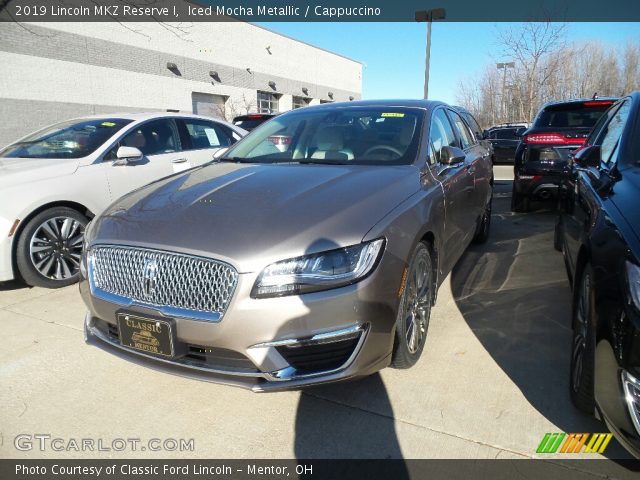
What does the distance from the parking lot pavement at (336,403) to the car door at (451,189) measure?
0.62 meters

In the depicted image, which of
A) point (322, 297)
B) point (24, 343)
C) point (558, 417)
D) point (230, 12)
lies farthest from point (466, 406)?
point (230, 12)

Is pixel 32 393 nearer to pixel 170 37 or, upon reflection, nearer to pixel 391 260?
pixel 391 260

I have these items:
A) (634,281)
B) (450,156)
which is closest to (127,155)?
(450,156)

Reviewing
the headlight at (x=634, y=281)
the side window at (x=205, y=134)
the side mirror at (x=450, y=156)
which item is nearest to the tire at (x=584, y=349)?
the headlight at (x=634, y=281)

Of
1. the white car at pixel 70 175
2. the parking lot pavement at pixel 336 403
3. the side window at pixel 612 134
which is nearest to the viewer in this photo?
the parking lot pavement at pixel 336 403

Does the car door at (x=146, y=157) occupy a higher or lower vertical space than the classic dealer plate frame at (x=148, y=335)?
higher

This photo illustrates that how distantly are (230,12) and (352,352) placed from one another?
24.6m

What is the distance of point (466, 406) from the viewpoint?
245 cm

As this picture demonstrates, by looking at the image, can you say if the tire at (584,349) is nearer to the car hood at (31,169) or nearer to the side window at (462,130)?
the side window at (462,130)

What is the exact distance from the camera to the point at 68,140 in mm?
5016

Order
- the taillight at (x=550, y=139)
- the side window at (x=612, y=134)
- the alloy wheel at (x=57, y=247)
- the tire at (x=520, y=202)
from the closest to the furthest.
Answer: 1. the side window at (x=612, y=134)
2. the alloy wheel at (x=57, y=247)
3. the taillight at (x=550, y=139)
4. the tire at (x=520, y=202)

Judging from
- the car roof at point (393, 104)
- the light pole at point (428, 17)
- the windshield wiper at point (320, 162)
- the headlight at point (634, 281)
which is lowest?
the headlight at point (634, 281)

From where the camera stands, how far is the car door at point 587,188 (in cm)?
266

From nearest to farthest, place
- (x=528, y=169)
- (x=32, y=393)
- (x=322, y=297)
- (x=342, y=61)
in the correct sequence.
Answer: (x=322, y=297), (x=32, y=393), (x=528, y=169), (x=342, y=61)
